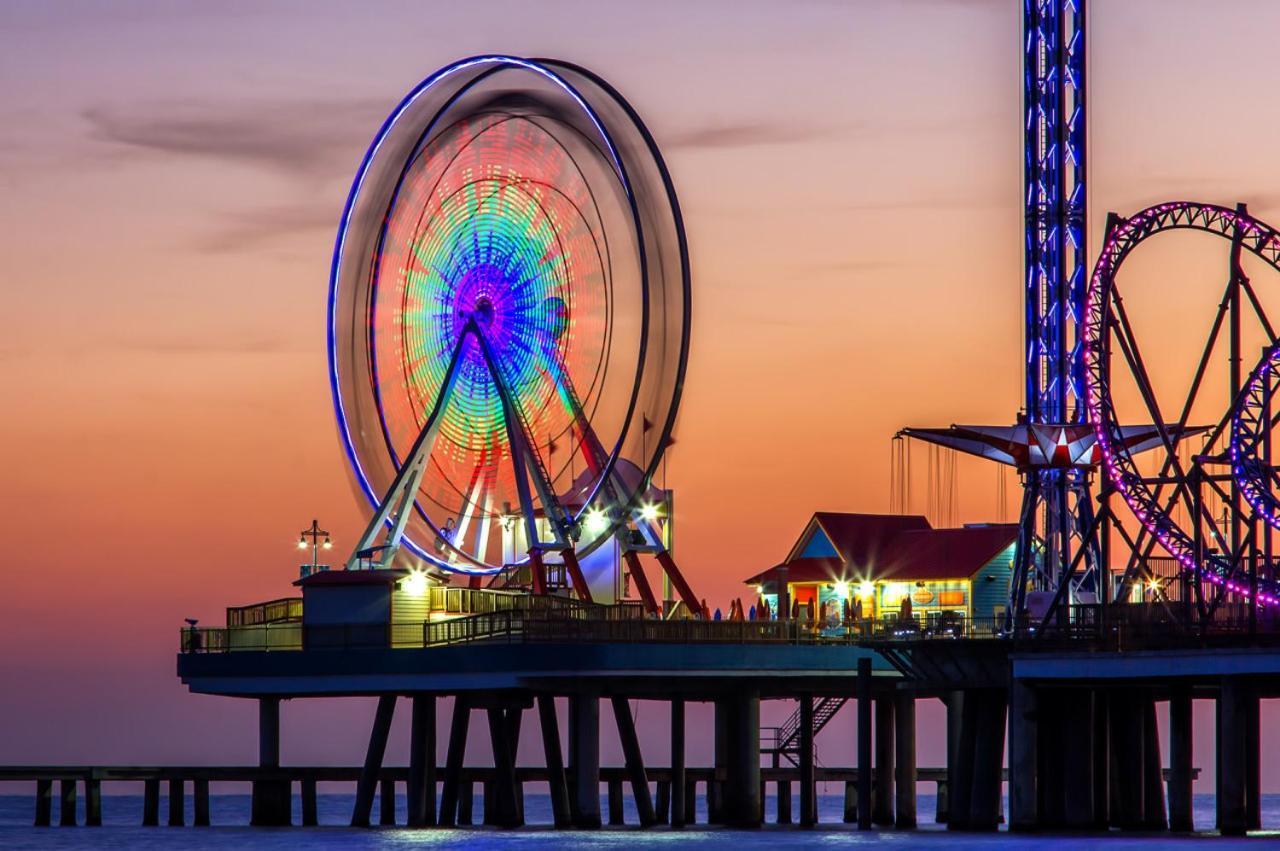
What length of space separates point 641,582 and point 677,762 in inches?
236

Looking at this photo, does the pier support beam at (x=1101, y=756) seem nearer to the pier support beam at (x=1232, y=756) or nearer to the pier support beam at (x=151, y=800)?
the pier support beam at (x=1232, y=756)

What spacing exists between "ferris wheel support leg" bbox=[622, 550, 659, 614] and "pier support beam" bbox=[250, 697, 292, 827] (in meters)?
11.8

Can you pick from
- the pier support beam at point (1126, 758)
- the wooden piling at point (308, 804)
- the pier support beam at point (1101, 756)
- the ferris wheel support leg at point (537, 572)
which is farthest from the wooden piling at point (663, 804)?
the pier support beam at point (1101, 756)

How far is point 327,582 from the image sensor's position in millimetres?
79875

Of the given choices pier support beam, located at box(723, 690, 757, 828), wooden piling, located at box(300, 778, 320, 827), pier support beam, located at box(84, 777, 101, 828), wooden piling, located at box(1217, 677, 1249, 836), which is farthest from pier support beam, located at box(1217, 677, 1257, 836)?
pier support beam, located at box(84, 777, 101, 828)

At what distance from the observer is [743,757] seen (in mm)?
80250

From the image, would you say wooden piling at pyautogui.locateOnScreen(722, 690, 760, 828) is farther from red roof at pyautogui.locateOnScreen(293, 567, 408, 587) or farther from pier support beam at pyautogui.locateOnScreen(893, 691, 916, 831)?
red roof at pyautogui.locateOnScreen(293, 567, 408, 587)

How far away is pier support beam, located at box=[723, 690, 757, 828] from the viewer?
80188 millimetres

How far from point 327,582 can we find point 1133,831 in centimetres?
2386

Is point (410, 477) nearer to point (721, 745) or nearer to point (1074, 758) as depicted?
point (721, 745)

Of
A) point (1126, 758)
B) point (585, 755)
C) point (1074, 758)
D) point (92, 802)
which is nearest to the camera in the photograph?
point (1074, 758)

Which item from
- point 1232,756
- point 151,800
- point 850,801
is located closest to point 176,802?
point 151,800

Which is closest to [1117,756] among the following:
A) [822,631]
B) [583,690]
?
[822,631]

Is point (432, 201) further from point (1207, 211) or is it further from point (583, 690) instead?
point (1207, 211)
